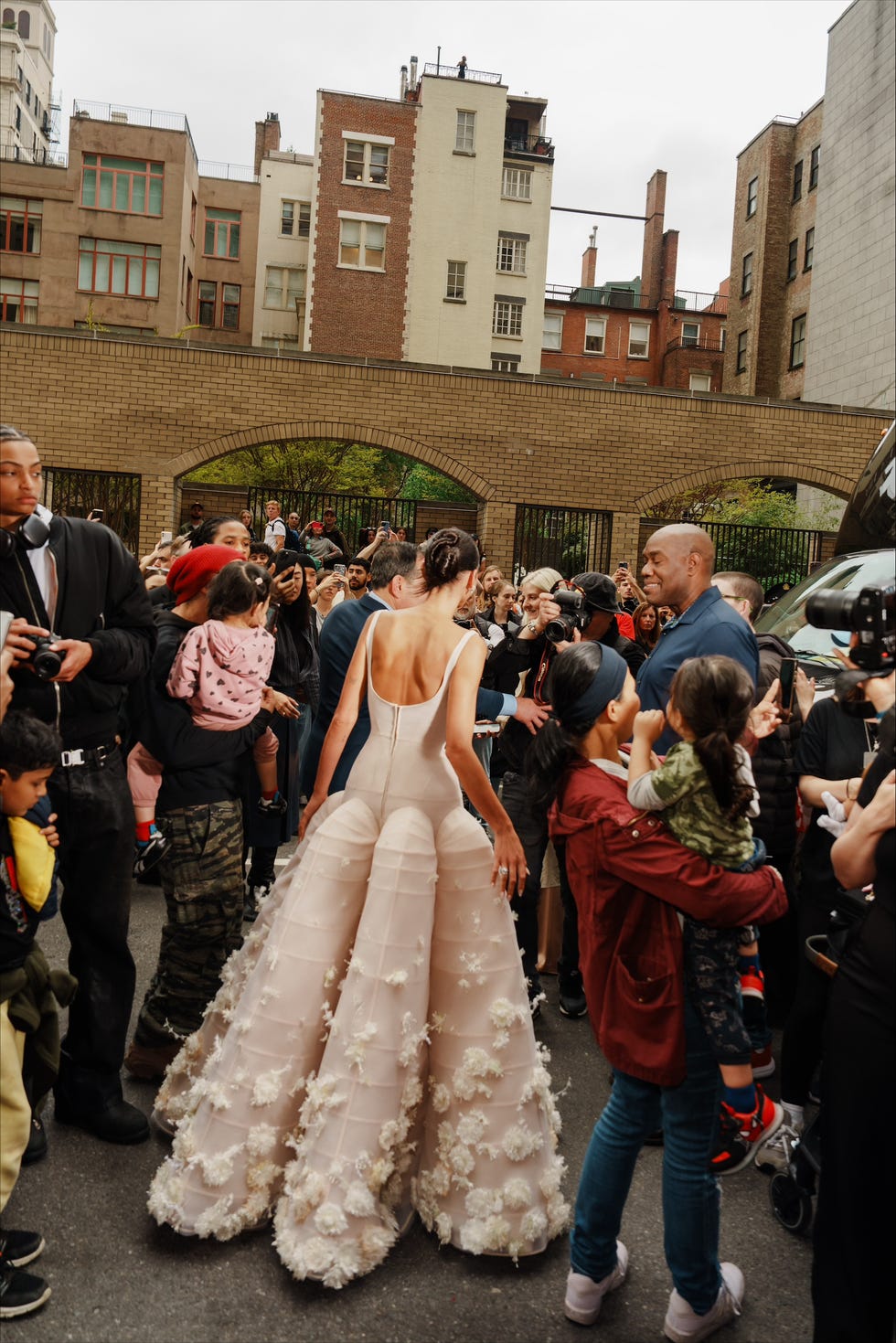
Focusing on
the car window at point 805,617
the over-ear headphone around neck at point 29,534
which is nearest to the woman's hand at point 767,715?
the car window at point 805,617

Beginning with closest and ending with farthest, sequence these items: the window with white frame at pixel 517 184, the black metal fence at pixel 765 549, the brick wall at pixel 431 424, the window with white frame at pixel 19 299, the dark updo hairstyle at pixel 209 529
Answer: the dark updo hairstyle at pixel 209 529
the brick wall at pixel 431 424
the black metal fence at pixel 765 549
the window with white frame at pixel 517 184
the window with white frame at pixel 19 299

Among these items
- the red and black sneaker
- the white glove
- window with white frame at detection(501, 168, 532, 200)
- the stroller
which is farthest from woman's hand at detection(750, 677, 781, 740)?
window with white frame at detection(501, 168, 532, 200)

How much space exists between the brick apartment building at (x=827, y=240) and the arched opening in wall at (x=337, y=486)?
1299cm

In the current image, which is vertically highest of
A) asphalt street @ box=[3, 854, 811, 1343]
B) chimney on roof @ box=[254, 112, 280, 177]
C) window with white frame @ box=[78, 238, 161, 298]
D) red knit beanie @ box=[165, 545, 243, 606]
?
chimney on roof @ box=[254, 112, 280, 177]

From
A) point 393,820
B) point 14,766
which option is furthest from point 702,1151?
point 14,766

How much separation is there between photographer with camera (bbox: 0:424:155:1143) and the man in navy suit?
38.9 inches

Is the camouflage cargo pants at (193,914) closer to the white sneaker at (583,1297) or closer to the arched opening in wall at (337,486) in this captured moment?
the white sneaker at (583,1297)

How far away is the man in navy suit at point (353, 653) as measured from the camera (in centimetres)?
452

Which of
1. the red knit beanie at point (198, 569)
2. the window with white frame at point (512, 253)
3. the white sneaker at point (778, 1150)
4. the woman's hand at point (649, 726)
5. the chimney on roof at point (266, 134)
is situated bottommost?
the white sneaker at point (778, 1150)

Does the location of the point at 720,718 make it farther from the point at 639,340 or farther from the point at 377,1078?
the point at 639,340

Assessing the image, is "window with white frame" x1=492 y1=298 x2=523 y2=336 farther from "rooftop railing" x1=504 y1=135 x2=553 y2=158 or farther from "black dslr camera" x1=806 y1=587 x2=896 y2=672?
"black dslr camera" x1=806 y1=587 x2=896 y2=672

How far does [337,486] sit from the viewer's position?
32500 mm

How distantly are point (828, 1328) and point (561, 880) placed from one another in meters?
3.53

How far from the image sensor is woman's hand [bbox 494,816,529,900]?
3.37m
